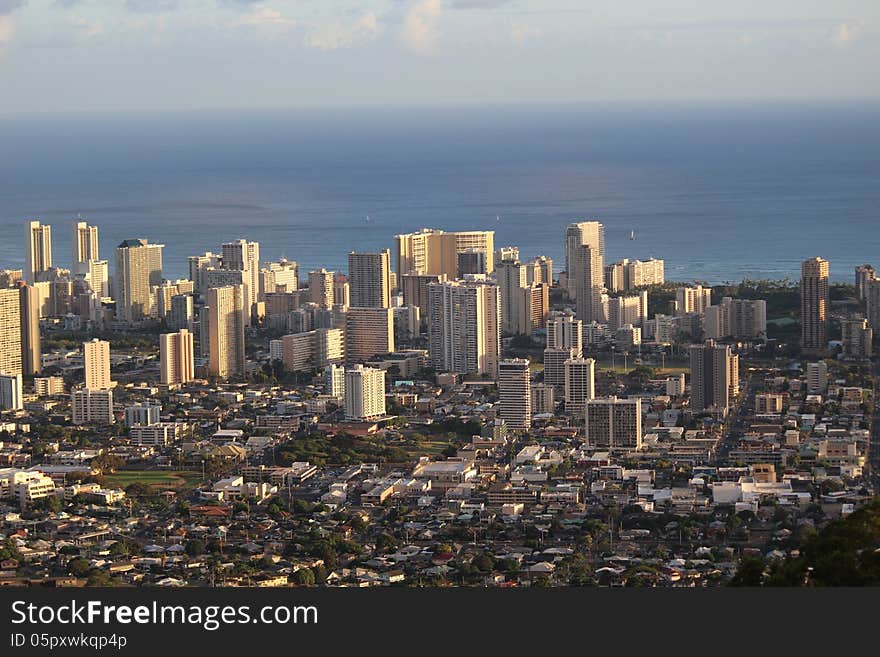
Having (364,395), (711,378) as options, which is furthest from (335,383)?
(711,378)

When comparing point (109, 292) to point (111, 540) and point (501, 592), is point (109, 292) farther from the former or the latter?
point (501, 592)

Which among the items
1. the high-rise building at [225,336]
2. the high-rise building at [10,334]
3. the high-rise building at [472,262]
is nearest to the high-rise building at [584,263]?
the high-rise building at [472,262]

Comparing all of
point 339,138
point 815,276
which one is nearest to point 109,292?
point 815,276

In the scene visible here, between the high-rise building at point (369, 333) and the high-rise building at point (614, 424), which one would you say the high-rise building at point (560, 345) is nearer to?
the high-rise building at point (369, 333)

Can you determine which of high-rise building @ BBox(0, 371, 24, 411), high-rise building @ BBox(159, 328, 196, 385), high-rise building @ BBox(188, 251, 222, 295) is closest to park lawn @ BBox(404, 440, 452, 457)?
high-rise building @ BBox(159, 328, 196, 385)

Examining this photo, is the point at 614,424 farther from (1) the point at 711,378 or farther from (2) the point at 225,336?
(2) the point at 225,336

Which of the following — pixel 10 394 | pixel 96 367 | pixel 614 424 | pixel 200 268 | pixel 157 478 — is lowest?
pixel 157 478
